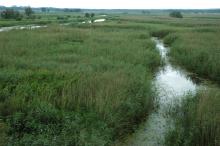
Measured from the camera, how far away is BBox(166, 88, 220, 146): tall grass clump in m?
6.29

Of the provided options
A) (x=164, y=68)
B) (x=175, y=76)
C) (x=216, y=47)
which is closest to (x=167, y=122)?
(x=175, y=76)

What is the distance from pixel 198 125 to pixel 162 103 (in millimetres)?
2777

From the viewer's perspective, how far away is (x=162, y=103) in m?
9.41

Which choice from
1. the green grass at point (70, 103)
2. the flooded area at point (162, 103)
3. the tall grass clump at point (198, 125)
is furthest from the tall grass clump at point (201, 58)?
the tall grass clump at point (198, 125)

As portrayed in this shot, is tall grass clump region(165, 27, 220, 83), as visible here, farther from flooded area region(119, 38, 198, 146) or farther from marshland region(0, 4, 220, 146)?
marshland region(0, 4, 220, 146)

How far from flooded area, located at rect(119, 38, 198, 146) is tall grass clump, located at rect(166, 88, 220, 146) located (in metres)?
Answer: 0.38

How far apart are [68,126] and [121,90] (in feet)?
8.63

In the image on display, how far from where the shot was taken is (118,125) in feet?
23.5

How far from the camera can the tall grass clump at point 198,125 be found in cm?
629

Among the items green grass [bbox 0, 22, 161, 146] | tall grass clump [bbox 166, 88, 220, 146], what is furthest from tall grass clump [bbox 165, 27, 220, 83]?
tall grass clump [bbox 166, 88, 220, 146]

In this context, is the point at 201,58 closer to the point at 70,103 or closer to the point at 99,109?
the point at 99,109

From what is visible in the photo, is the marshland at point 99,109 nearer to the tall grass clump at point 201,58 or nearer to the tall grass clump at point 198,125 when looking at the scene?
the tall grass clump at point 198,125

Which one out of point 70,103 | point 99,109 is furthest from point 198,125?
point 70,103

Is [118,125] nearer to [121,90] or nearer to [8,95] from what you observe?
[121,90]
